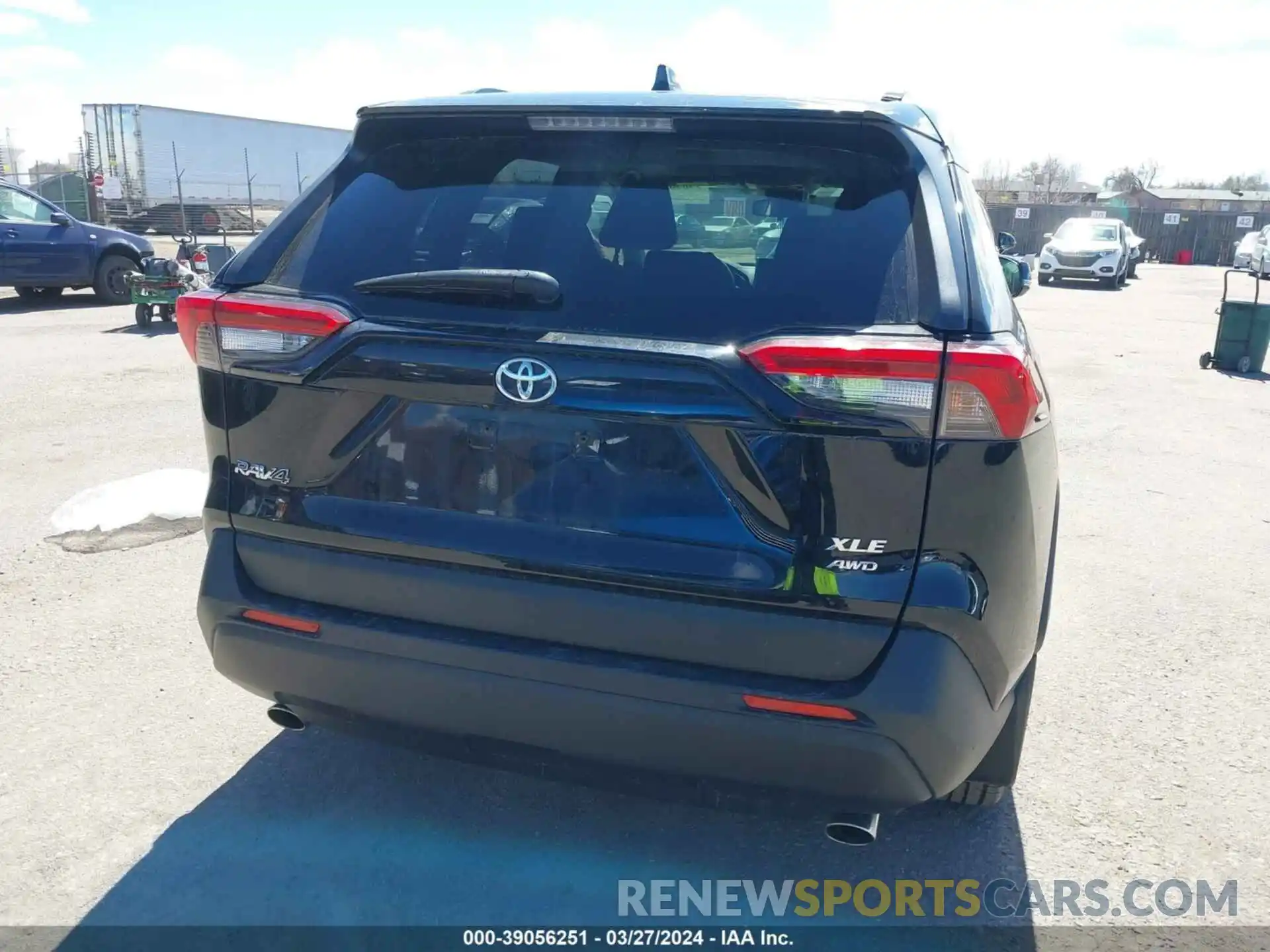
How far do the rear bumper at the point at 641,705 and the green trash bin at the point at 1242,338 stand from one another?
11681 millimetres

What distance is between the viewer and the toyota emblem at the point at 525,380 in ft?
7.07

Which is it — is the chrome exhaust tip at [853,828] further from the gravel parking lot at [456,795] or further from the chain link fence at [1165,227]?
the chain link fence at [1165,227]

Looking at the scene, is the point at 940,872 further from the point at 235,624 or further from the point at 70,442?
the point at 70,442

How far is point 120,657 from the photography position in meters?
3.82

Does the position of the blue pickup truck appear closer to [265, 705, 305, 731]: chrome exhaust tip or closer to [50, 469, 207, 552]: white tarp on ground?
[50, 469, 207, 552]: white tarp on ground

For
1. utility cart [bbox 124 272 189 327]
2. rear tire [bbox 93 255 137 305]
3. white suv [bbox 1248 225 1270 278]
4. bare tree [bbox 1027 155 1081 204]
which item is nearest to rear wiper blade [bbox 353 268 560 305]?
utility cart [bbox 124 272 189 327]

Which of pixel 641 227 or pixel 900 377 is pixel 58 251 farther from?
pixel 900 377

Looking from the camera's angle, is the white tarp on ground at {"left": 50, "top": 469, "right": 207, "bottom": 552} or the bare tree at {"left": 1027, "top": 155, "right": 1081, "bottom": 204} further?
the bare tree at {"left": 1027, "top": 155, "right": 1081, "bottom": 204}

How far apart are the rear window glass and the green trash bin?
11.8 m

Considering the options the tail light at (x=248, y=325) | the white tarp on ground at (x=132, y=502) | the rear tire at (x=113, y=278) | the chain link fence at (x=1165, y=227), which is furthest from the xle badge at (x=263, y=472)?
the chain link fence at (x=1165, y=227)

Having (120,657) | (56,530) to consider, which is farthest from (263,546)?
(56,530)

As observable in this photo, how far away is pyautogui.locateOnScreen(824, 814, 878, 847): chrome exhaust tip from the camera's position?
7.30 feet

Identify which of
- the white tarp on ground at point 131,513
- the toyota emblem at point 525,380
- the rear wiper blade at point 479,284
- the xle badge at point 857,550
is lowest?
the white tarp on ground at point 131,513

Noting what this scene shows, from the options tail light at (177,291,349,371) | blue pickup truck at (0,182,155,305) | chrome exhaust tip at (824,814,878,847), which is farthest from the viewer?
blue pickup truck at (0,182,155,305)
